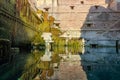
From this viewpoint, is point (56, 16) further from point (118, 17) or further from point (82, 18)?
point (118, 17)

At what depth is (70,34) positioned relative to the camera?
32.5m

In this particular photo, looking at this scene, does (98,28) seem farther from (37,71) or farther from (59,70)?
(37,71)

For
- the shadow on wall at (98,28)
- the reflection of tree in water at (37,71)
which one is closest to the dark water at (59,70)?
the reflection of tree in water at (37,71)

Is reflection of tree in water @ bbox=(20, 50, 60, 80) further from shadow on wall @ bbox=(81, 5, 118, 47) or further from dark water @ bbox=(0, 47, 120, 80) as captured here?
shadow on wall @ bbox=(81, 5, 118, 47)

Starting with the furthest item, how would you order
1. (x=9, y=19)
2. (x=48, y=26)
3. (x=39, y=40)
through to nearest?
(x=48, y=26) → (x=39, y=40) → (x=9, y=19)

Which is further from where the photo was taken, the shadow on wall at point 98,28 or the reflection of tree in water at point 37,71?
the shadow on wall at point 98,28

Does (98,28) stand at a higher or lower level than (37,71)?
higher

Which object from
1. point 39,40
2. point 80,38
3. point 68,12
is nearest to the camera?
point 39,40

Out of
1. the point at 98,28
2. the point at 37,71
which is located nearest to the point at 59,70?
the point at 37,71

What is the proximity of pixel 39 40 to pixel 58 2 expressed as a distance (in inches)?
518

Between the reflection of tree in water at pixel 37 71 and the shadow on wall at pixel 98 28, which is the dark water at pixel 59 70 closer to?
the reflection of tree in water at pixel 37 71

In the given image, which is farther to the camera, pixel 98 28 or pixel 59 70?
pixel 98 28

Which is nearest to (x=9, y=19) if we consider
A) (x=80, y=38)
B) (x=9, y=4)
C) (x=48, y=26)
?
(x=9, y=4)

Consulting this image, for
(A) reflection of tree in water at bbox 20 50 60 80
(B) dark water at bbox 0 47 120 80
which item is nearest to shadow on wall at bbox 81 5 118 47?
(B) dark water at bbox 0 47 120 80
